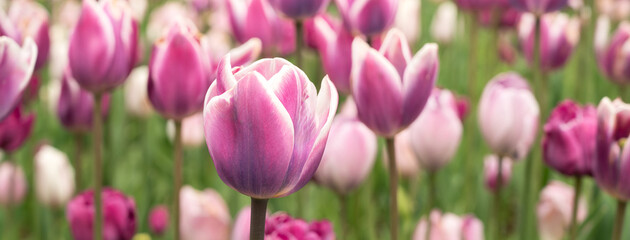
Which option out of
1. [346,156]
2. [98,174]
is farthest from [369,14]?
[98,174]

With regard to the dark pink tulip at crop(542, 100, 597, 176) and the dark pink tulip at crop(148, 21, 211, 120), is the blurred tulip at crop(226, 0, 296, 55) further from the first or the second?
the dark pink tulip at crop(542, 100, 597, 176)

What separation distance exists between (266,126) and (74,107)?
0.94 m

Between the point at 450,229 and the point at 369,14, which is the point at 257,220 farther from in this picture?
the point at 450,229

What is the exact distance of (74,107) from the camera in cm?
145

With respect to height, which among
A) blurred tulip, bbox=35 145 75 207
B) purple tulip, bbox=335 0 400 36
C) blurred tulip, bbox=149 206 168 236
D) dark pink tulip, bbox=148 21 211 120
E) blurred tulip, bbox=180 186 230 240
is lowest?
blurred tulip, bbox=149 206 168 236

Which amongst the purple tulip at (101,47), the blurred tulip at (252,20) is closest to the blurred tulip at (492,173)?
the blurred tulip at (252,20)

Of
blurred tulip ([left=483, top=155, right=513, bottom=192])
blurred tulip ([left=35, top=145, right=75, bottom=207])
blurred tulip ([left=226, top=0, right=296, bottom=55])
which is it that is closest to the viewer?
blurred tulip ([left=226, top=0, right=296, bottom=55])

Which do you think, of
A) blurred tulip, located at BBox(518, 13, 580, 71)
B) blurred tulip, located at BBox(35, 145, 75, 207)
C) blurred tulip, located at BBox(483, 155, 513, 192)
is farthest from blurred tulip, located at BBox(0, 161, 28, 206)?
blurred tulip, located at BBox(518, 13, 580, 71)

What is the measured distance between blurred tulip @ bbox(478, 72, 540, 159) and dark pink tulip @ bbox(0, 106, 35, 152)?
855mm

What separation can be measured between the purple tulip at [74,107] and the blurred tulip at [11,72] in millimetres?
605

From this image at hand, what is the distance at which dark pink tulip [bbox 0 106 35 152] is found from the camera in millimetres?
1348

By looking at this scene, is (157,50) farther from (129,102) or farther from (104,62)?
(129,102)

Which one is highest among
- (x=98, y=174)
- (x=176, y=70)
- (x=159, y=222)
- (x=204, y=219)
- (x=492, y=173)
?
(x=176, y=70)

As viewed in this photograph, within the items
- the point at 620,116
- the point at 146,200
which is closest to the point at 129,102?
the point at 146,200
